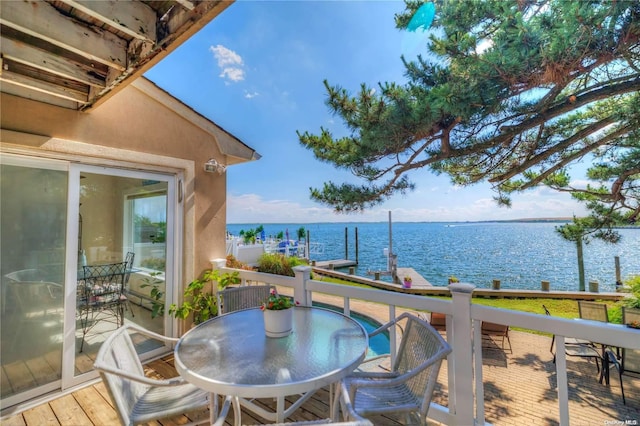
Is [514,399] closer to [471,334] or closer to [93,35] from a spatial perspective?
[471,334]

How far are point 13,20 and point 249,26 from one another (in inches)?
270

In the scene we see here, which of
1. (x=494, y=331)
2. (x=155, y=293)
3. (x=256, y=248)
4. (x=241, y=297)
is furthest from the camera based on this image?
(x=256, y=248)

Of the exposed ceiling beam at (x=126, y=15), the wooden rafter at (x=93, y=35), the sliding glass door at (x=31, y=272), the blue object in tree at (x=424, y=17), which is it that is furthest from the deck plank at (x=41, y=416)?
the blue object in tree at (x=424, y=17)

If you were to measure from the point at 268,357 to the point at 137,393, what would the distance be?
3.35ft

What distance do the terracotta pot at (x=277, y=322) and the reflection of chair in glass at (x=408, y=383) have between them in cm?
55

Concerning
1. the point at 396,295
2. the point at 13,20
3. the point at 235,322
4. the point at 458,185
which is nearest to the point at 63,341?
the point at 235,322

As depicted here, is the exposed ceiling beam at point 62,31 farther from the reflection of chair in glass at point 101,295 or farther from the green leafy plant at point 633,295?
the green leafy plant at point 633,295

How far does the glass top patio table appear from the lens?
132 cm

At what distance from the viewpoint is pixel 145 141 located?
3.23 m

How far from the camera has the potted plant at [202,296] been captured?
350cm

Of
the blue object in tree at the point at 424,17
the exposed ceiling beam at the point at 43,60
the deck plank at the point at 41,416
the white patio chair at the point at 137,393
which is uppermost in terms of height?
the blue object in tree at the point at 424,17

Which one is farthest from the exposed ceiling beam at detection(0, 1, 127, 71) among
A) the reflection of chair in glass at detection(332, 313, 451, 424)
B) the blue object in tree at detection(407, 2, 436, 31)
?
the blue object in tree at detection(407, 2, 436, 31)

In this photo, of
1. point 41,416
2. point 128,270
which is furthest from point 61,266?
point 41,416

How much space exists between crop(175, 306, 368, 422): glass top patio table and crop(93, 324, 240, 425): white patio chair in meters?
0.26
